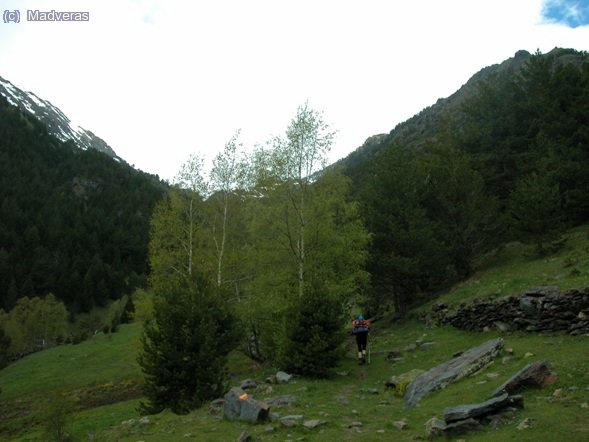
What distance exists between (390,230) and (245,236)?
11321 mm

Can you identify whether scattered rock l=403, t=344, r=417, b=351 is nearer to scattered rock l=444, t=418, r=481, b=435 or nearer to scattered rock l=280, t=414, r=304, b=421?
scattered rock l=280, t=414, r=304, b=421

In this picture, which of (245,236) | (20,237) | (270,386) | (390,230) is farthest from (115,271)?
(270,386)

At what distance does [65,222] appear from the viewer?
144000 millimetres

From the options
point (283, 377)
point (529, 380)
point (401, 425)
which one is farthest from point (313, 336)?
point (529, 380)

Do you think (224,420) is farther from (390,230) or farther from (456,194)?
(456,194)

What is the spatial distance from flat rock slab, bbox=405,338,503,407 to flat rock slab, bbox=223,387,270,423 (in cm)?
462

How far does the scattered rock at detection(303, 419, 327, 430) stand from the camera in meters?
11.8

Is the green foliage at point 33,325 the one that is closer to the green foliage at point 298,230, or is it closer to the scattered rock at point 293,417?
the green foliage at point 298,230

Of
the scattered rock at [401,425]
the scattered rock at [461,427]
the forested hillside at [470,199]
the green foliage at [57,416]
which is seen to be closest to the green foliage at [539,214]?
the forested hillside at [470,199]

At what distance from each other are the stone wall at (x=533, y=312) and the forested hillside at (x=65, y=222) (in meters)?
107

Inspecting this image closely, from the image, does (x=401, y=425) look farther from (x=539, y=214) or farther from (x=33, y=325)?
(x=33, y=325)

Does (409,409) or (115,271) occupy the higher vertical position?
(115,271)

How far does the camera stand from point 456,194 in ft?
117

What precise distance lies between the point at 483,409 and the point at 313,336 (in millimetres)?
10592
